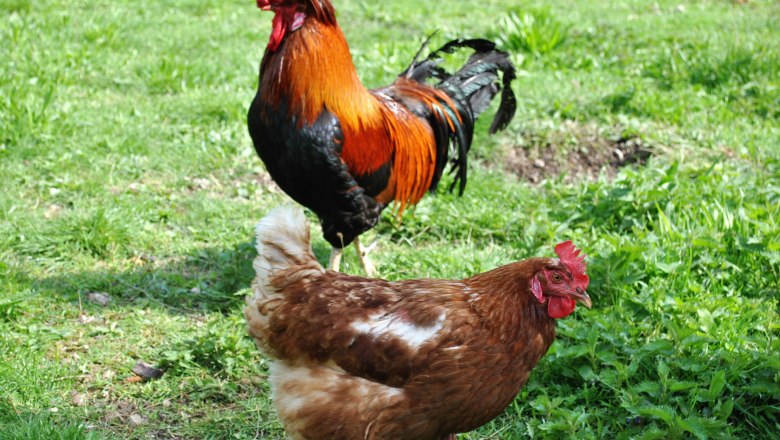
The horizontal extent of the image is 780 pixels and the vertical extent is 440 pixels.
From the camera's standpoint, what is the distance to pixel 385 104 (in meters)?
5.11

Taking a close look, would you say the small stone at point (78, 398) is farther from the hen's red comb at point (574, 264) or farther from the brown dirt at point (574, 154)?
the brown dirt at point (574, 154)

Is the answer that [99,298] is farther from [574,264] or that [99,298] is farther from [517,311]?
[574,264]

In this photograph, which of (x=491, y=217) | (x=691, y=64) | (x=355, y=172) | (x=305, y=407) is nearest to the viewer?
(x=305, y=407)

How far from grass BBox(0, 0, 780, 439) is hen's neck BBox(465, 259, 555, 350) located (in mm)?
588

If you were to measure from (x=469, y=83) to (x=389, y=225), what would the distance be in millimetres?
1261

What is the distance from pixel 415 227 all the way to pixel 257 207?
127 cm

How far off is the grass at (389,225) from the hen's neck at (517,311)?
0.59 meters

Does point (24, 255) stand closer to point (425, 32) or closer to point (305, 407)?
point (305, 407)

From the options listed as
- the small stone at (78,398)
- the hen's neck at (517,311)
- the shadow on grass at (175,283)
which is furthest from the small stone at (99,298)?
the hen's neck at (517,311)

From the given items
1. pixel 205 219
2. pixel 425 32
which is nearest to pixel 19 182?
pixel 205 219

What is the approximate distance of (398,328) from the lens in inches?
125

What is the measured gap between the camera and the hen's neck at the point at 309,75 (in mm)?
4383

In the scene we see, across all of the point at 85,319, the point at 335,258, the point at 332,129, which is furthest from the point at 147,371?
the point at 332,129

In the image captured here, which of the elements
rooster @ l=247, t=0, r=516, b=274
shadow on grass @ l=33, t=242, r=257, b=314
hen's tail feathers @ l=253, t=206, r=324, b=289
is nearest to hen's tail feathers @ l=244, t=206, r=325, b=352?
hen's tail feathers @ l=253, t=206, r=324, b=289
